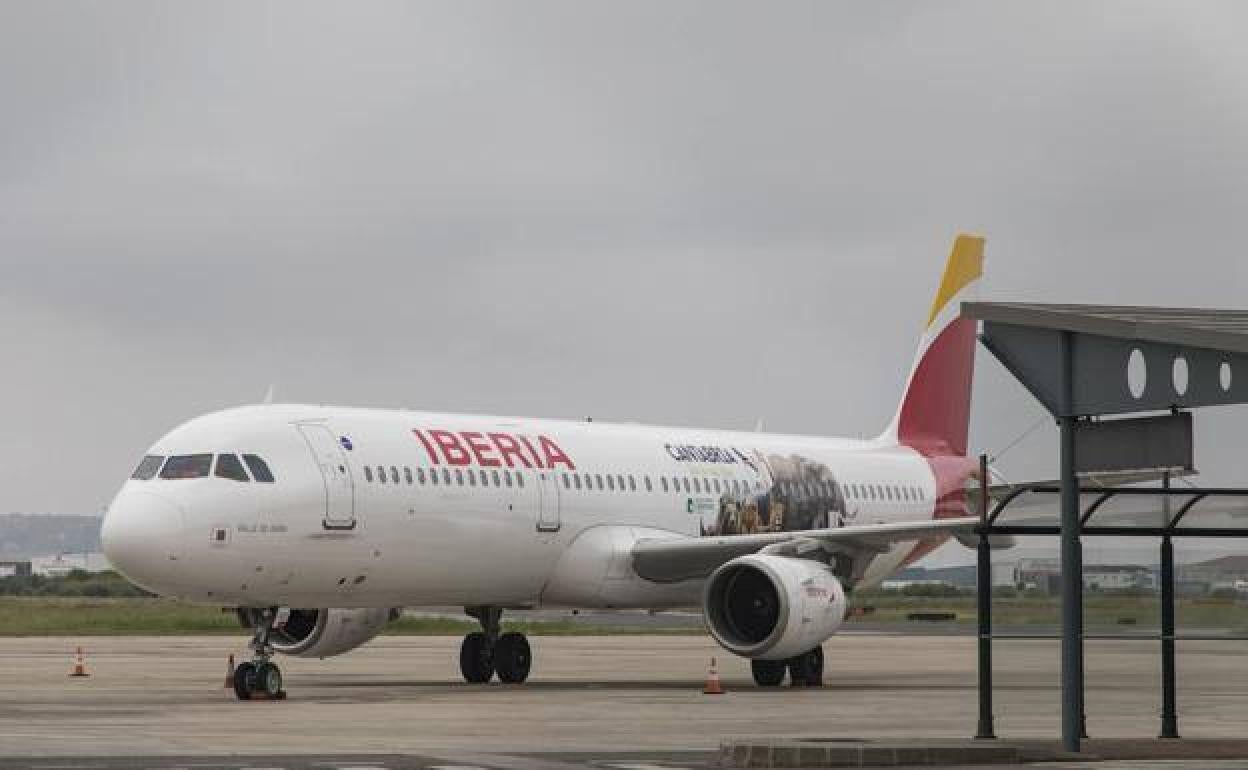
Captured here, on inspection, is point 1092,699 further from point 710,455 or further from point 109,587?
point 109,587

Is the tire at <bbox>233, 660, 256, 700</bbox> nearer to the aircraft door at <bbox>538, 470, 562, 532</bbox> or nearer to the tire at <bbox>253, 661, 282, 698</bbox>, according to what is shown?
the tire at <bbox>253, 661, 282, 698</bbox>

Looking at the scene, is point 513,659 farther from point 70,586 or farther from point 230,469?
point 70,586

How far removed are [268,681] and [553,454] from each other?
7.14 m

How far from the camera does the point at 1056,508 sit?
22.8 metres

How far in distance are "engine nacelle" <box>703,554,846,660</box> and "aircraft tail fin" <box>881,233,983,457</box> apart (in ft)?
39.2

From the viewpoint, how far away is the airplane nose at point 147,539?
3089 cm

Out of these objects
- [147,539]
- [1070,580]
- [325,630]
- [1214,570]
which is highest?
[147,539]

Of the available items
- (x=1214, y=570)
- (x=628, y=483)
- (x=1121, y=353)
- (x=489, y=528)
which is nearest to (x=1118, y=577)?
(x=1214, y=570)

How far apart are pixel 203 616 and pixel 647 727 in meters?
47.9

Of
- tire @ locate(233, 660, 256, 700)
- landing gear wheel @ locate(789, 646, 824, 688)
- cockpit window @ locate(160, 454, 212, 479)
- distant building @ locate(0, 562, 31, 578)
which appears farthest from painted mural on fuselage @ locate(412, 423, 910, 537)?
distant building @ locate(0, 562, 31, 578)

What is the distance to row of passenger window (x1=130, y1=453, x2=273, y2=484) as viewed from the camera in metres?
31.7

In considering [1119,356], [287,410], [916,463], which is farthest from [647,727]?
[916,463]

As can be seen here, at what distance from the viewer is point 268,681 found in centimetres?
3142

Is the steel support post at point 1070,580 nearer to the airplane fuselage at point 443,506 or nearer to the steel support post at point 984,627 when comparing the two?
the steel support post at point 984,627
